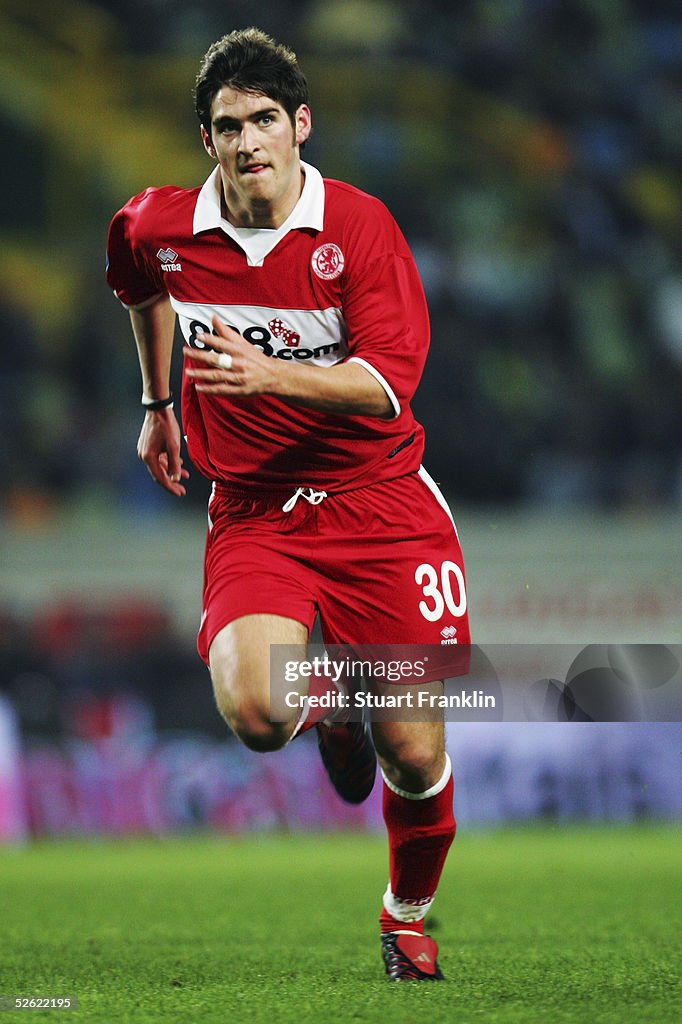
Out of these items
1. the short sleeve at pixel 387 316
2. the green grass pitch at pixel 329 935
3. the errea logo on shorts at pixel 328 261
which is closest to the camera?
the green grass pitch at pixel 329 935

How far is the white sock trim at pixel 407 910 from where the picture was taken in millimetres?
3736

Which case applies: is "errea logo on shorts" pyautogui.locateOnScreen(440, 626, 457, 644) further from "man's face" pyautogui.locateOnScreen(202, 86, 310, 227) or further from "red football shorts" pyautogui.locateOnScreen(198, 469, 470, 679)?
"man's face" pyautogui.locateOnScreen(202, 86, 310, 227)

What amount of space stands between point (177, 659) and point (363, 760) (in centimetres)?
602

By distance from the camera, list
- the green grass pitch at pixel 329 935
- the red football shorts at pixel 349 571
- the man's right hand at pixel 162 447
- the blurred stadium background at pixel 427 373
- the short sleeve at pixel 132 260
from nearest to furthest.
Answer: the green grass pitch at pixel 329 935 → the red football shorts at pixel 349 571 → the short sleeve at pixel 132 260 → the man's right hand at pixel 162 447 → the blurred stadium background at pixel 427 373

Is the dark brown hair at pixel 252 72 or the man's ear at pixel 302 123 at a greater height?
the dark brown hair at pixel 252 72

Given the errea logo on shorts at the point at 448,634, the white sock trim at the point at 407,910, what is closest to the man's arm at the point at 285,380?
the errea logo on shorts at the point at 448,634

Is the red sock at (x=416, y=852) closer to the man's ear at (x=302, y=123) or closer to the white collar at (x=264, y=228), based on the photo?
the white collar at (x=264, y=228)

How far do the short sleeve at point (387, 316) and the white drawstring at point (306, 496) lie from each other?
0.36 m

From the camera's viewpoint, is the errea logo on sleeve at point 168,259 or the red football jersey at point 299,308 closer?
the red football jersey at point 299,308

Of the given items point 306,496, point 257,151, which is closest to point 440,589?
point 306,496

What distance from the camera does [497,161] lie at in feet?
49.9

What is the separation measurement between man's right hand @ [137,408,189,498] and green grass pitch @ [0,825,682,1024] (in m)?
1.28

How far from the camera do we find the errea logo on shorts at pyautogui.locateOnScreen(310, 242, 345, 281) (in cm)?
358

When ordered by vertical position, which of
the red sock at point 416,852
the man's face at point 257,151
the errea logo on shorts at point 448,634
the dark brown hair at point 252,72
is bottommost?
the red sock at point 416,852
